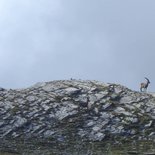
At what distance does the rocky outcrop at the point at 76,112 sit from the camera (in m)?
82.8

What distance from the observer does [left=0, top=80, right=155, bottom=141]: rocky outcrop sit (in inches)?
3260

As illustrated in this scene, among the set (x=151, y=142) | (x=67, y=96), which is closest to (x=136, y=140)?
(x=151, y=142)

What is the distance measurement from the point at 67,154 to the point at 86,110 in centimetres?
2555

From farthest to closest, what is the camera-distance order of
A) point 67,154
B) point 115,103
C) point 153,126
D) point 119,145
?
point 115,103
point 153,126
point 119,145
point 67,154

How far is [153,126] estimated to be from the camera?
8644 cm

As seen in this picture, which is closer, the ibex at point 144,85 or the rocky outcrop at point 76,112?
the rocky outcrop at point 76,112

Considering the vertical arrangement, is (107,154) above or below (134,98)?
below

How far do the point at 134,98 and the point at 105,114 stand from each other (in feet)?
30.6

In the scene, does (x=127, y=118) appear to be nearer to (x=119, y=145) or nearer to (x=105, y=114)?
(x=105, y=114)

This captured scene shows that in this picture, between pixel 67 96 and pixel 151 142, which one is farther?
pixel 67 96

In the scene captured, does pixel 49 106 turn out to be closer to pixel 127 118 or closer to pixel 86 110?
pixel 86 110

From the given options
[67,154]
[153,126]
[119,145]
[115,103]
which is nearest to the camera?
[67,154]

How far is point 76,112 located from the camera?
89.7 m

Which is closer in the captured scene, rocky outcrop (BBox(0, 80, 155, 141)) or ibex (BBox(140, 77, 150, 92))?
rocky outcrop (BBox(0, 80, 155, 141))
